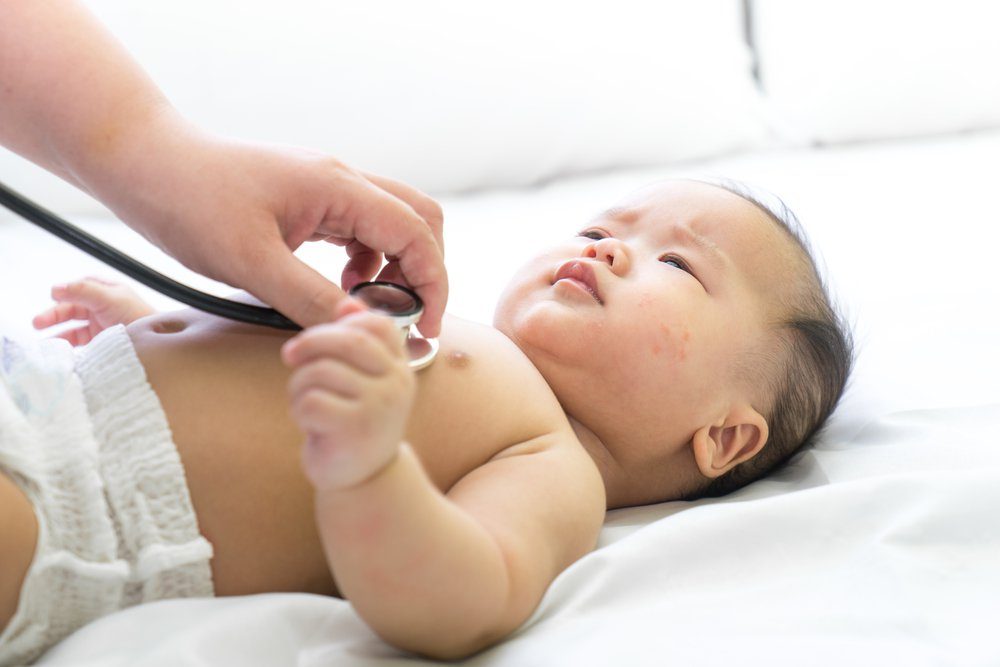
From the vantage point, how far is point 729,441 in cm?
121

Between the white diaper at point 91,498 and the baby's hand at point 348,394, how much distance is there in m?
0.24

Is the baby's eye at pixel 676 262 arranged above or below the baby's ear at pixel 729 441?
above

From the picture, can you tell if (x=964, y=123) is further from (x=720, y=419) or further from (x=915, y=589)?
(x=915, y=589)

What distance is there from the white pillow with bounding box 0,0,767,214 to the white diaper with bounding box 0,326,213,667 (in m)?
1.03

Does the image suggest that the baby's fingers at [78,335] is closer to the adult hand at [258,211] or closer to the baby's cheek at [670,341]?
the adult hand at [258,211]

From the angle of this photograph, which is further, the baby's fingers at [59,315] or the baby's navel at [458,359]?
the baby's fingers at [59,315]

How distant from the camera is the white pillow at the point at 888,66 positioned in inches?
93.4

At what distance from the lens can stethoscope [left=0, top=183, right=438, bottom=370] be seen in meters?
0.87

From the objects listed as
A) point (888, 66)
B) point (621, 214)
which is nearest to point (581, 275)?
point (621, 214)

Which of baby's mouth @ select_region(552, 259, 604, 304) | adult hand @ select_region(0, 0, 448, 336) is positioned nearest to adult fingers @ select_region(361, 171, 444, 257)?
adult hand @ select_region(0, 0, 448, 336)

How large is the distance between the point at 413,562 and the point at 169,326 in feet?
1.37

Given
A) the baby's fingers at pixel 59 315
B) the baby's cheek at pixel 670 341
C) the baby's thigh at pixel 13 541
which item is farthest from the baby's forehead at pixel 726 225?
the baby's thigh at pixel 13 541

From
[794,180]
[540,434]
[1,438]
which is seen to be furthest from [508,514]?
[794,180]

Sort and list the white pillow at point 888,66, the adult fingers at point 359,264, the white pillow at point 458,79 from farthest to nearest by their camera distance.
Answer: the white pillow at point 888,66 < the white pillow at point 458,79 < the adult fingers at point 359,264
